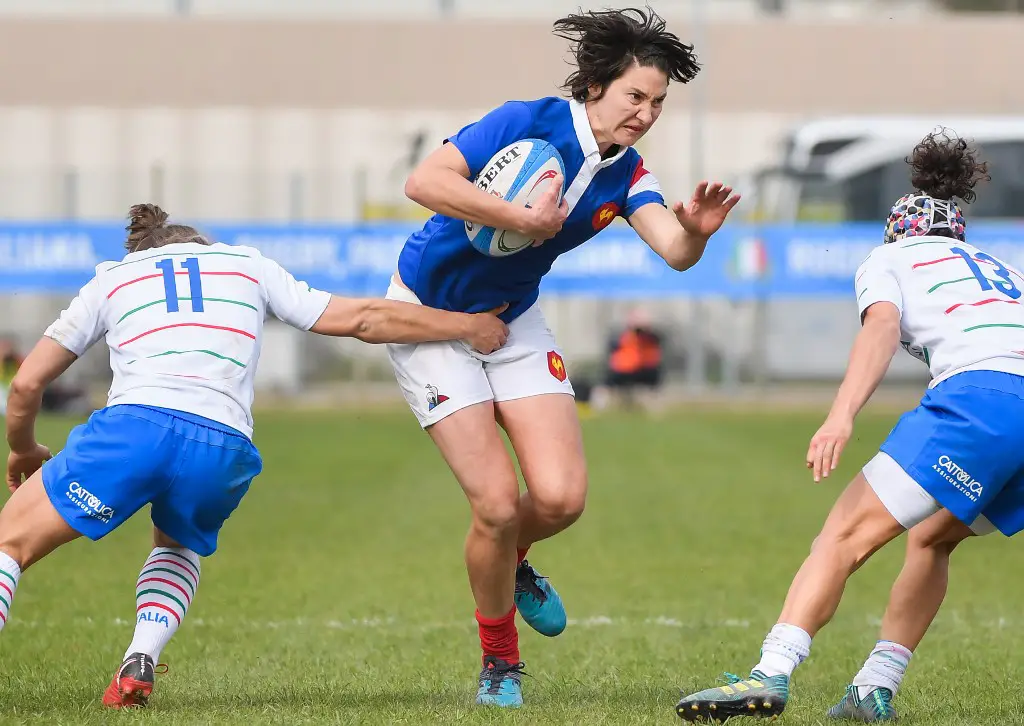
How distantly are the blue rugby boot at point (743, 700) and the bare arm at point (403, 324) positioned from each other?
5.11 feet

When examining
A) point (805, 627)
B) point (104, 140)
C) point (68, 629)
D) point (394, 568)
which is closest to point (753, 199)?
point (104, 140)

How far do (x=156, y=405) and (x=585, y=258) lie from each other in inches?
817

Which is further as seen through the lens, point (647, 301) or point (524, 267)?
point (647, 301)

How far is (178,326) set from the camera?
4.99 meters

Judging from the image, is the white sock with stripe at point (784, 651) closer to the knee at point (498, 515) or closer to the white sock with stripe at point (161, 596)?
the knee at point (498, 515)

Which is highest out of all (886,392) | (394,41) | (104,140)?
(394,41)

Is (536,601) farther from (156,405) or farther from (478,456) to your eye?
(156,405)

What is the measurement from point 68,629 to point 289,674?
59.8 inches

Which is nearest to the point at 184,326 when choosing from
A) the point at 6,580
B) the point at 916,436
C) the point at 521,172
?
the point at 6,580

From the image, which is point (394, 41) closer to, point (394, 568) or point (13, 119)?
point (13, 119)

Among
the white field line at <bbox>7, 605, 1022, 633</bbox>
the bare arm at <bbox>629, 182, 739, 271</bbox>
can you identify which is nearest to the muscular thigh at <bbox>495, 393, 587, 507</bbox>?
the bare arm at <bbox>629, 182, 739, 271</bbox>

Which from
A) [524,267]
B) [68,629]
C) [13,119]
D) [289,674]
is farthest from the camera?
[13,119]

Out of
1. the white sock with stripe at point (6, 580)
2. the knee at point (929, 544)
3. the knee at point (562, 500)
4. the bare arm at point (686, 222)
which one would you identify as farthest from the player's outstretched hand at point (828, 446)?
the white sock with stripe at point (6, 580)

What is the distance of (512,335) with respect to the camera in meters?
5.86
